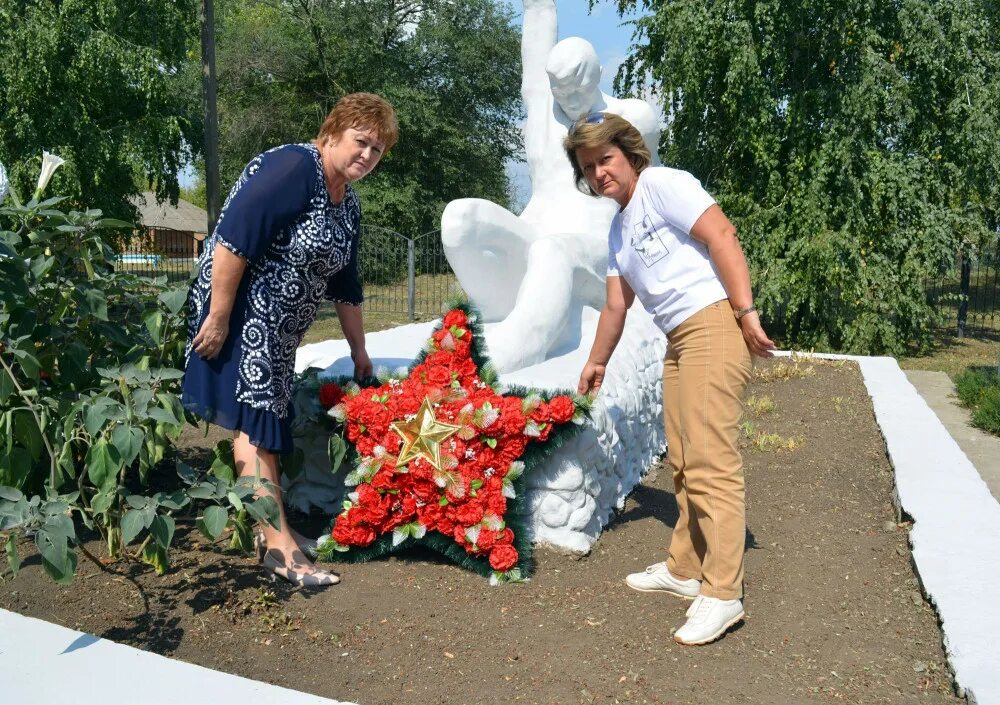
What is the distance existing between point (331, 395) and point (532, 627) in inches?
44.6

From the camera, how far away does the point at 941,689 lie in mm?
2395

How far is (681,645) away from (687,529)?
453 millimetres

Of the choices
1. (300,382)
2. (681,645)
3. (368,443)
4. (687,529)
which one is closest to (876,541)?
(687,529)

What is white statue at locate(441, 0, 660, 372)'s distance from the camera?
3.90m

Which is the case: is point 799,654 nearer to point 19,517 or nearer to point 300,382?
Result: point 300,382

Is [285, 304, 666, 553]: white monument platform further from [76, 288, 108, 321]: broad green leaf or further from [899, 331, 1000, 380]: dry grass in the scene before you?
[899, 331, 1000, 380]: dry grass

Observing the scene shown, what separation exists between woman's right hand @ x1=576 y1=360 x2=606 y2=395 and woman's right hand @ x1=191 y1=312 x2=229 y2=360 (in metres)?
1.23

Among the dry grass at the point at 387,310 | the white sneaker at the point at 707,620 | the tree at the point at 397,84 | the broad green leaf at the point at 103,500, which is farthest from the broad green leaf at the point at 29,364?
the tree at the point at 397,84

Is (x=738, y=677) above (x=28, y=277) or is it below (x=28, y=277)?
below

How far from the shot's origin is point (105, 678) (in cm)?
206

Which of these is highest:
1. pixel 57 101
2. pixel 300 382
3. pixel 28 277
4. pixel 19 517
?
pixel 57 101

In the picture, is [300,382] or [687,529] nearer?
[687,529]

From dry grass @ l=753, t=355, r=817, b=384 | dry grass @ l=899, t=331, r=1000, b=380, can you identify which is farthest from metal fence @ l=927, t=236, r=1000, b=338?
dry grass @ l=753, t=355, r=817, b=384

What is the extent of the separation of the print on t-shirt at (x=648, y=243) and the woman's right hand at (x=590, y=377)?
0.54 m
